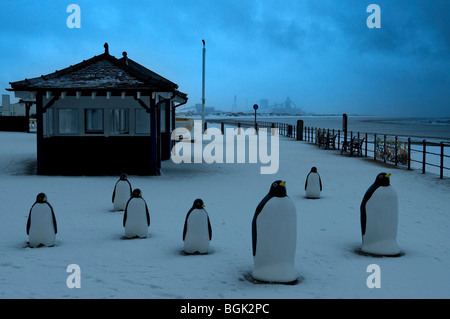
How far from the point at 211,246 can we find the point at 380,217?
2526mm

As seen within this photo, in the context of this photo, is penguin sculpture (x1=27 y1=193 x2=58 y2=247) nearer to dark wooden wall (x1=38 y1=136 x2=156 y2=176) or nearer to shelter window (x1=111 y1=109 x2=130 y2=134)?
dark wooden wall (x1=38 y1=136 x2=156 y2=176)

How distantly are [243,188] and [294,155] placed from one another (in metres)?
10.2

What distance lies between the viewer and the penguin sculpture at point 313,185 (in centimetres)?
1140

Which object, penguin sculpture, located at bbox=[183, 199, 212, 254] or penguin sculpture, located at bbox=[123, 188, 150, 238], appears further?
penguin sculpture, located at bbox=[123, 188, 150, 238]

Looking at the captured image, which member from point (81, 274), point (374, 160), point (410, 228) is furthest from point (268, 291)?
point (374, 160)

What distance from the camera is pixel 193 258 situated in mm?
6652

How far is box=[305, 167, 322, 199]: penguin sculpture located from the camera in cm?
1140

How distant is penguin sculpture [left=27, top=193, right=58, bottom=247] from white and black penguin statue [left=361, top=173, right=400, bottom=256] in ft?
15.1

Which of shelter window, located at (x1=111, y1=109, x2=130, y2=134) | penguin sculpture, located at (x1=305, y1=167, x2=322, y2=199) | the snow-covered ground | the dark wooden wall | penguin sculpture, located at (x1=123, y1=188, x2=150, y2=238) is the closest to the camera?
the snow-covered ground

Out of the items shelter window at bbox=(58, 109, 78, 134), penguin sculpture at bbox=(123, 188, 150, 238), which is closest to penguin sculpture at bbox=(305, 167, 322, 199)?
penguin sculpture at bbox=(123, 188, 150, 238)

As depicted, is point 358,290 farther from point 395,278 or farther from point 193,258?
point 193,258

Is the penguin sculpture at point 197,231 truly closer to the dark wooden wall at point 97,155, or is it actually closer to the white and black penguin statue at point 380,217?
the white and black penguin statue at point 380,217

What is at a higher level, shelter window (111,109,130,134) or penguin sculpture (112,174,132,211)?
shelter window (111,109,130,134)

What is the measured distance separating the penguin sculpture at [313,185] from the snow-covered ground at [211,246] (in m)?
0.23
